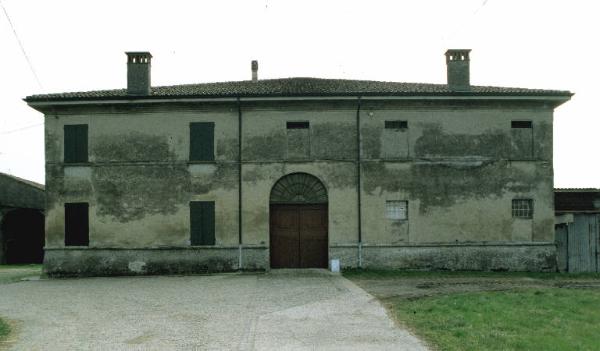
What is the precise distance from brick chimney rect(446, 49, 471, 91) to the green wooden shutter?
940 centimetres

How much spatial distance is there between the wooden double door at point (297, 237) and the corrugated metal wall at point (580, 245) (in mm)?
8785

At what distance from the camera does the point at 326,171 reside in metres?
20.6

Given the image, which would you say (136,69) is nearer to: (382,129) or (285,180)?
(285,180)

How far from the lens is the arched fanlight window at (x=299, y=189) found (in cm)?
2064

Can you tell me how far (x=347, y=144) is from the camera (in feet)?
67.8

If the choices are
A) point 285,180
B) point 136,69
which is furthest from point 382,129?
point 136,69

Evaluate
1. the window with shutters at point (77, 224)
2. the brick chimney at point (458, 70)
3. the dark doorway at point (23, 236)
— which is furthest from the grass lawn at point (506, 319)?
the dark doorway at point (23, 236)

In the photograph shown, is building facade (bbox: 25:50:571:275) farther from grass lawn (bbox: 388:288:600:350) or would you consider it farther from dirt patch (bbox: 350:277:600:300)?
grass lawn (bbox: 388:288:600:350)

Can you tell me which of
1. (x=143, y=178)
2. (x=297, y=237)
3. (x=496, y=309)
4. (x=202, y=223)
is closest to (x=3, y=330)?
(x=496, y=309)

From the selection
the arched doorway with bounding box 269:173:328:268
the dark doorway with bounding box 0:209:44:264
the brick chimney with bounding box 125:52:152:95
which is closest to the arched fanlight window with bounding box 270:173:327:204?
the arched doorway with bounding box 269:173:328:268

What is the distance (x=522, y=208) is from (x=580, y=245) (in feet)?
8.53

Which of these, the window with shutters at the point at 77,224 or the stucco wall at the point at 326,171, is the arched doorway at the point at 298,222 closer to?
the stucco wall at the point at 326,171

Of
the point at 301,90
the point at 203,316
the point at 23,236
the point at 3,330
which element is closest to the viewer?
the point at 3,330

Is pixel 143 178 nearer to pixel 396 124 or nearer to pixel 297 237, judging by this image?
pixel 297 237
